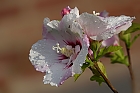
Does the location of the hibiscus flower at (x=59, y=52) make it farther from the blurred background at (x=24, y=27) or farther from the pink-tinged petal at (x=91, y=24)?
the blurred background at (x=24, y=27)

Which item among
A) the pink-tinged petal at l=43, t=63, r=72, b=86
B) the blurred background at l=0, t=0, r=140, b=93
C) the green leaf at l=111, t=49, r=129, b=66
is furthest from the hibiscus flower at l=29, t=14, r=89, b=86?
the blurred background at l=0, t=0, r=140, b=93

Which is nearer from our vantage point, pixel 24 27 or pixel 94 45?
pixel 94 45

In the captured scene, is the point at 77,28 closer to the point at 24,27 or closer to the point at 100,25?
the point at 100,25

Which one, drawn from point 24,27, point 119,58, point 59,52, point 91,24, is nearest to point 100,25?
point 91,24

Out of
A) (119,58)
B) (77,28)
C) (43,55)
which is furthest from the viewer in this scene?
(119,58)

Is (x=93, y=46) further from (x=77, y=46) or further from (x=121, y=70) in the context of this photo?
(x=121, y=70)

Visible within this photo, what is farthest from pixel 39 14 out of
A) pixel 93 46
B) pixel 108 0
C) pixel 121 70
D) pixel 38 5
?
pixel 93 46
